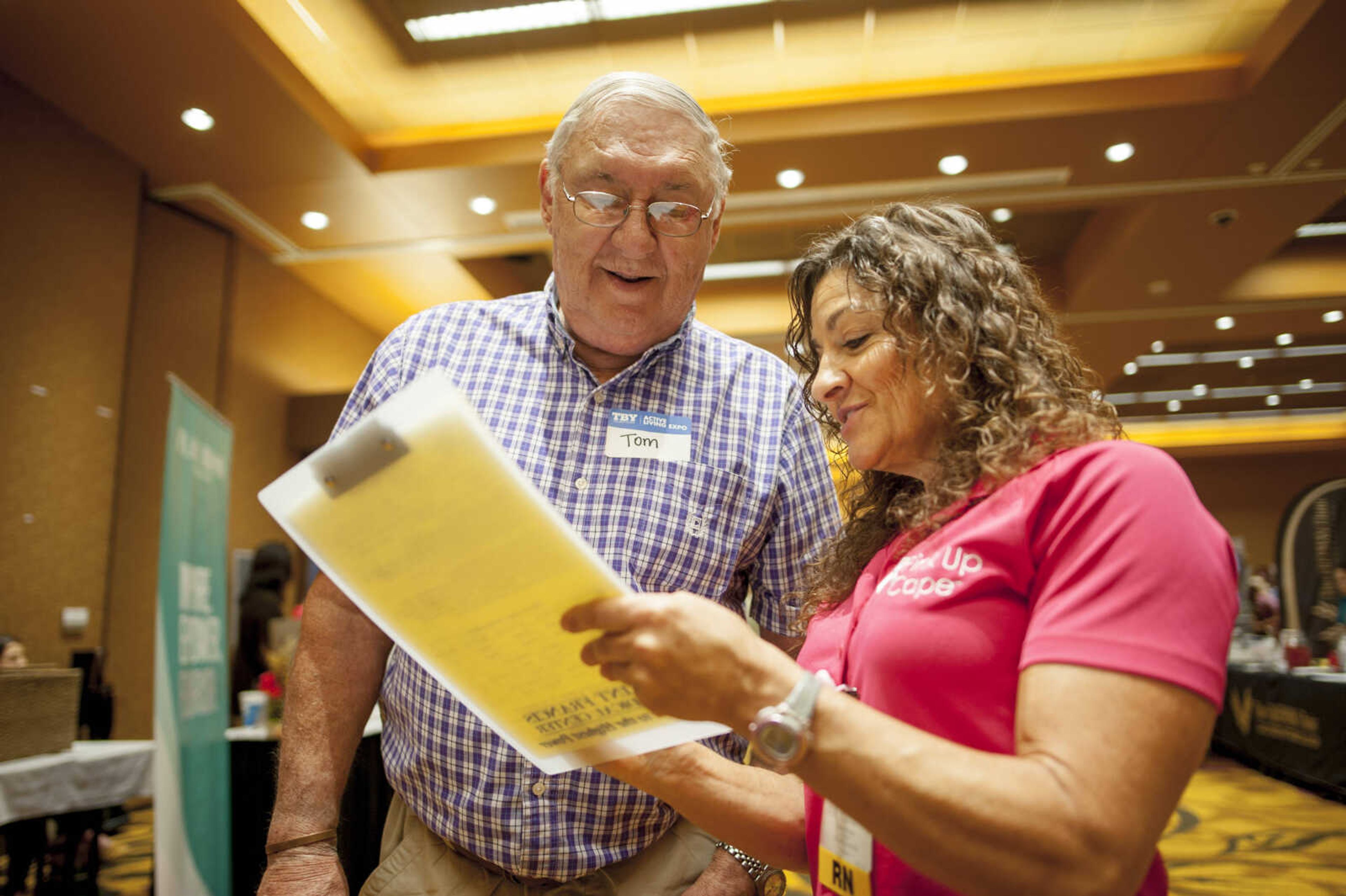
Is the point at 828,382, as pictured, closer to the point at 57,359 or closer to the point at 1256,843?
the point at 1256,843

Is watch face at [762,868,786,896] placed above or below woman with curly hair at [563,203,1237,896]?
below

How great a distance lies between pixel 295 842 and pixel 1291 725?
6.24m

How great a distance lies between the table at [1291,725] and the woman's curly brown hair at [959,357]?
4.90 meters

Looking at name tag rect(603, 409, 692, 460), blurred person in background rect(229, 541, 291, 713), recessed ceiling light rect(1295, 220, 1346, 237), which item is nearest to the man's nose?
name tag rect(603, 409, 692, 460)

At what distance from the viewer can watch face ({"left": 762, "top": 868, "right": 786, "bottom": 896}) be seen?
1269 millimetres

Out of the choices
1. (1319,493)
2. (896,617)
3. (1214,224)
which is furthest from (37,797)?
(1214,224)

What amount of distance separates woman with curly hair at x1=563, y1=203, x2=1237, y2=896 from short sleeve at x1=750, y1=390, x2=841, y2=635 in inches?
8.1

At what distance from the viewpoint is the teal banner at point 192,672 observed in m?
2.65

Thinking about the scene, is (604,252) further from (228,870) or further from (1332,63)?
(1332,63)

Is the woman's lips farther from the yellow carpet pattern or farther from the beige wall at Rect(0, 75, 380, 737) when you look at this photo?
the beige wall at Rect(0, 75, 380, 737)

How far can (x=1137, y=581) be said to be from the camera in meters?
0.68

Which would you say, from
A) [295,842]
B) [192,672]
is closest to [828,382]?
[295,842]

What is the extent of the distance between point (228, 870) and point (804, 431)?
8.41 ft

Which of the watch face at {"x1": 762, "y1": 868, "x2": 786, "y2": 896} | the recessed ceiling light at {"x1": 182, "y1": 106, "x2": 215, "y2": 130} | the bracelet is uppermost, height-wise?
the recessed ceiling light at {"x1": 182, "y1": 106, "x2": 215, "y2": 130}
